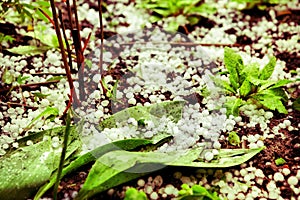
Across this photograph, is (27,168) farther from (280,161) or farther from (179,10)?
(179,10)

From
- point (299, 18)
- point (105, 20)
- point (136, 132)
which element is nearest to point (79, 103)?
point (136, 132)

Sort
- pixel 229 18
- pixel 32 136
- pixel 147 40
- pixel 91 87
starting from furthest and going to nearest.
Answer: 1. pixel 229 18
2. pixel 147 40
3. pixel 91 87
4. pixel 32 136

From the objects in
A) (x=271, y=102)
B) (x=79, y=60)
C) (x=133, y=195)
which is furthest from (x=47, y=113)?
(x=271, y=102)

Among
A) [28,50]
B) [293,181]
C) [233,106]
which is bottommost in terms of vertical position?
[293,181]

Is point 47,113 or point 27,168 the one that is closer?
point 27,168

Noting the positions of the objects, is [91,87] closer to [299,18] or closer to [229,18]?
[229,18]

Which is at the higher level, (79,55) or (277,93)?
(79,55)

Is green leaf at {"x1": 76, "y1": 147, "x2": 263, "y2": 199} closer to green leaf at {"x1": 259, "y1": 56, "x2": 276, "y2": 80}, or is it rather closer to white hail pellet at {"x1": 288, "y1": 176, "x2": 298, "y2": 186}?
white hail pellet at {"x1": 288, "y1": 176, "x2": 298, "y2": 186}
